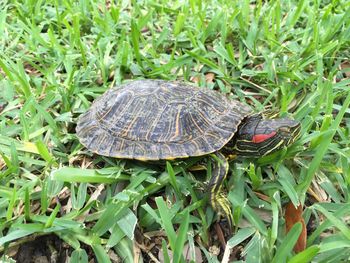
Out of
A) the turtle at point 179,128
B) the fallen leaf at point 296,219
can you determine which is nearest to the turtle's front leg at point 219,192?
the turtle at point 179,128

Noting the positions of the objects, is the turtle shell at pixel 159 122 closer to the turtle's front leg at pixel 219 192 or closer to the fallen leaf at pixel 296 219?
the turtle's front leg at pixel 219 192

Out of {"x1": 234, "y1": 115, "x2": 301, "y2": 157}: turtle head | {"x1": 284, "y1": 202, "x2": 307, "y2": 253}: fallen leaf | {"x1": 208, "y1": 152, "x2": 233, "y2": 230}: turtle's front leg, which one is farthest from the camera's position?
{"x1": 234, "y1": 115, "x2": 301, "y2": 157}: turtle head

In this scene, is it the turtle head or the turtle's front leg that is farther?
the turtle head

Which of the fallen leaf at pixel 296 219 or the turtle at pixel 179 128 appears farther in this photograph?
the turtle at pixel 179 128

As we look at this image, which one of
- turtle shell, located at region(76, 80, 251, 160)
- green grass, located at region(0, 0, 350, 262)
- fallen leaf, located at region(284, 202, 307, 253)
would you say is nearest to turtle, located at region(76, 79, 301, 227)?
turtle shell, located at region(76, 80, 251, 160)

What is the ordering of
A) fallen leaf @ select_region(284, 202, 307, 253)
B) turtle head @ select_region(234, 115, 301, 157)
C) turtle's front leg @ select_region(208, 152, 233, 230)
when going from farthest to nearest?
1. turtle head @ select_region(234, 115, 301, 157)
2. turtle's front leg @ select_region(208, 152, 233, 230)
3. fallen leaf @ select_region(284, 202, 307, 253)

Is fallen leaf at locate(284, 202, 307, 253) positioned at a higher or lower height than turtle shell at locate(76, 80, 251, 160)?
lower

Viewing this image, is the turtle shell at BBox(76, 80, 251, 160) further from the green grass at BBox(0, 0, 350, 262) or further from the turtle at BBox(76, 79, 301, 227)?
the green grass at BBox(0, 0, 350, 262)
